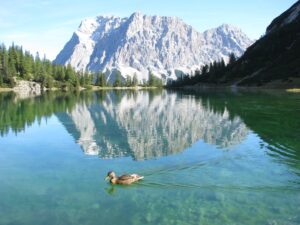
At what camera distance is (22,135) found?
4788 centimetres

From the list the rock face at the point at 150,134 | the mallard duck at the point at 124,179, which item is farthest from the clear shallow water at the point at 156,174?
the mallard duck at the point at 124,179

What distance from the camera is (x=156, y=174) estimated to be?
90.3 feet

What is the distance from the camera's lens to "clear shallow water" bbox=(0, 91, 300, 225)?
65.5ft

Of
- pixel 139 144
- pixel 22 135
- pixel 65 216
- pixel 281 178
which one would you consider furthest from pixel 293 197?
pixel 22 135

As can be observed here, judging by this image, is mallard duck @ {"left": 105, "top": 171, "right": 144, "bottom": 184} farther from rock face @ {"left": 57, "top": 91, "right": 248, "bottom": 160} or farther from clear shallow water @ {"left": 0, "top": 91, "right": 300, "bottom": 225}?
rock face @ {"left": 57, "top": 91, "right": 248, "bottom": 160}

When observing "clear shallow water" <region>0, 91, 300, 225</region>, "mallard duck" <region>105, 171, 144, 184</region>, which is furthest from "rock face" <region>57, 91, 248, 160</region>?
"mallard duck" <region>105, 171, 144, 184</region>

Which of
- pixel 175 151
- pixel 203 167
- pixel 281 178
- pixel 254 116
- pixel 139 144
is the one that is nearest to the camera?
pixel 281 178

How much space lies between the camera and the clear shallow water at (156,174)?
19972 mm

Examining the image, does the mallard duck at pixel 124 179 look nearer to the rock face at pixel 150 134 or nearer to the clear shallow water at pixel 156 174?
the clear shallow water at pixel 156 174

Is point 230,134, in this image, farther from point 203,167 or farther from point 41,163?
point 41,163

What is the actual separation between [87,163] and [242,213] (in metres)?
16.5

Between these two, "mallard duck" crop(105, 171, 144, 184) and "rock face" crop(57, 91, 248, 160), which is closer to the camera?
"mallard duck" crop(105, 171, 144, 184)

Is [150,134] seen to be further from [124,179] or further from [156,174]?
[124,179]

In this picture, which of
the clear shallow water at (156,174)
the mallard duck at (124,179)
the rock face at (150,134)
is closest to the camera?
the clear shallow water at (156,174)
